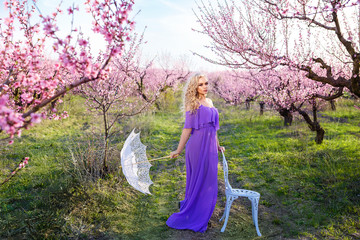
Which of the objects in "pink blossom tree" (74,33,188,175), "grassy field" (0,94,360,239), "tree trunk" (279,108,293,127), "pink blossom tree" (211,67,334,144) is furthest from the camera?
"tree trunk" (279,108,293,127)

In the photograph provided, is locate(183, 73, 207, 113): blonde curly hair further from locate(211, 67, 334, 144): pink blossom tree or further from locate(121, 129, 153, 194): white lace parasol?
locate(211, 67, 334, 144): pink blossom tree

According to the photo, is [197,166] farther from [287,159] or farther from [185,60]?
[185,60]

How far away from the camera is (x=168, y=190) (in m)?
4.62

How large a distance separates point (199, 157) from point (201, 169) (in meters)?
0.15

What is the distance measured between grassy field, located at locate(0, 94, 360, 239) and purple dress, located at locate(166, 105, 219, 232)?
206mm

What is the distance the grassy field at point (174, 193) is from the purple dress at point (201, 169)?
206 millimetres

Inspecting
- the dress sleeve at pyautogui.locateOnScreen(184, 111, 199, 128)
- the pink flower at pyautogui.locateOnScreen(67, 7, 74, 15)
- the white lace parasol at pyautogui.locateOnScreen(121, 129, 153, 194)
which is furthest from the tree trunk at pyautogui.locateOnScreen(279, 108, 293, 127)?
the pink flower at pyautogui.locateOnScreen(67, 7, 74, 15)

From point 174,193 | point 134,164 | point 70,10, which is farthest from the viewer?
point 174,193

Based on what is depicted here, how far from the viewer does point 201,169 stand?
3.29m

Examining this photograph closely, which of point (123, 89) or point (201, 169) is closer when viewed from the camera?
point (201, 169)

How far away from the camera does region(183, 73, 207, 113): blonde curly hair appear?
3.28m

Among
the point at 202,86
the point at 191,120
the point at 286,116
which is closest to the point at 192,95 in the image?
the point at 202,86

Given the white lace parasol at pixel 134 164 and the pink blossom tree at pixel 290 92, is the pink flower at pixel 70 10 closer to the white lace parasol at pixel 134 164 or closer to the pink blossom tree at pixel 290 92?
the white lace parasol at pixel 134 164

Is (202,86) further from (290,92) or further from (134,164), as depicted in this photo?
(290,92)
